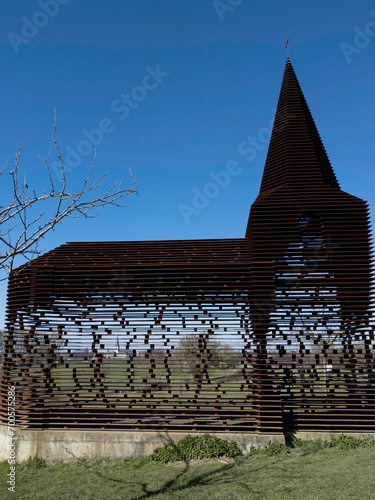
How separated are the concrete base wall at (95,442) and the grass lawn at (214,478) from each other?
0.24 metres

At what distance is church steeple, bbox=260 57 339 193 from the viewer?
11.9 m

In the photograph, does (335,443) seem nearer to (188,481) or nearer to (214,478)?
(214,478)

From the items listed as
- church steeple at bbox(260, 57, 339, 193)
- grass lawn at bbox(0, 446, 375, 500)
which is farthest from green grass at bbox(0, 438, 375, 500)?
church steeple at bbox(260, 57, 339, 193)

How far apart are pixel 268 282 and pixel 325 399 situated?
3.30 meters

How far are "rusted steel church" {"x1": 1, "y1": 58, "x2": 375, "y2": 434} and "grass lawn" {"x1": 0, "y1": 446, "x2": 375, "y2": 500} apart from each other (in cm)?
98

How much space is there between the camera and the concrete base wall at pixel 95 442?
9.30 meters

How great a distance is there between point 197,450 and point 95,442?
8.50 ft

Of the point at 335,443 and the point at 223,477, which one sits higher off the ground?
the point at 335,443

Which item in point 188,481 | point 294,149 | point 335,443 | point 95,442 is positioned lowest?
point 188,481

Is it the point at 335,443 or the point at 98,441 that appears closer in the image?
the point at 335,443

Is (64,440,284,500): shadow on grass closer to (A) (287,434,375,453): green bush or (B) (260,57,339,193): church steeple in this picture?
(A) (287,434,375,453): green bush

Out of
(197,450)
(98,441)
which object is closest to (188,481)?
(197,450)

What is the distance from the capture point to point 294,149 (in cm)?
1253

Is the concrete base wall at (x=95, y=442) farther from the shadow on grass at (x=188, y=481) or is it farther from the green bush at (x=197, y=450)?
the shadow on grass at (x=188, y=481)
